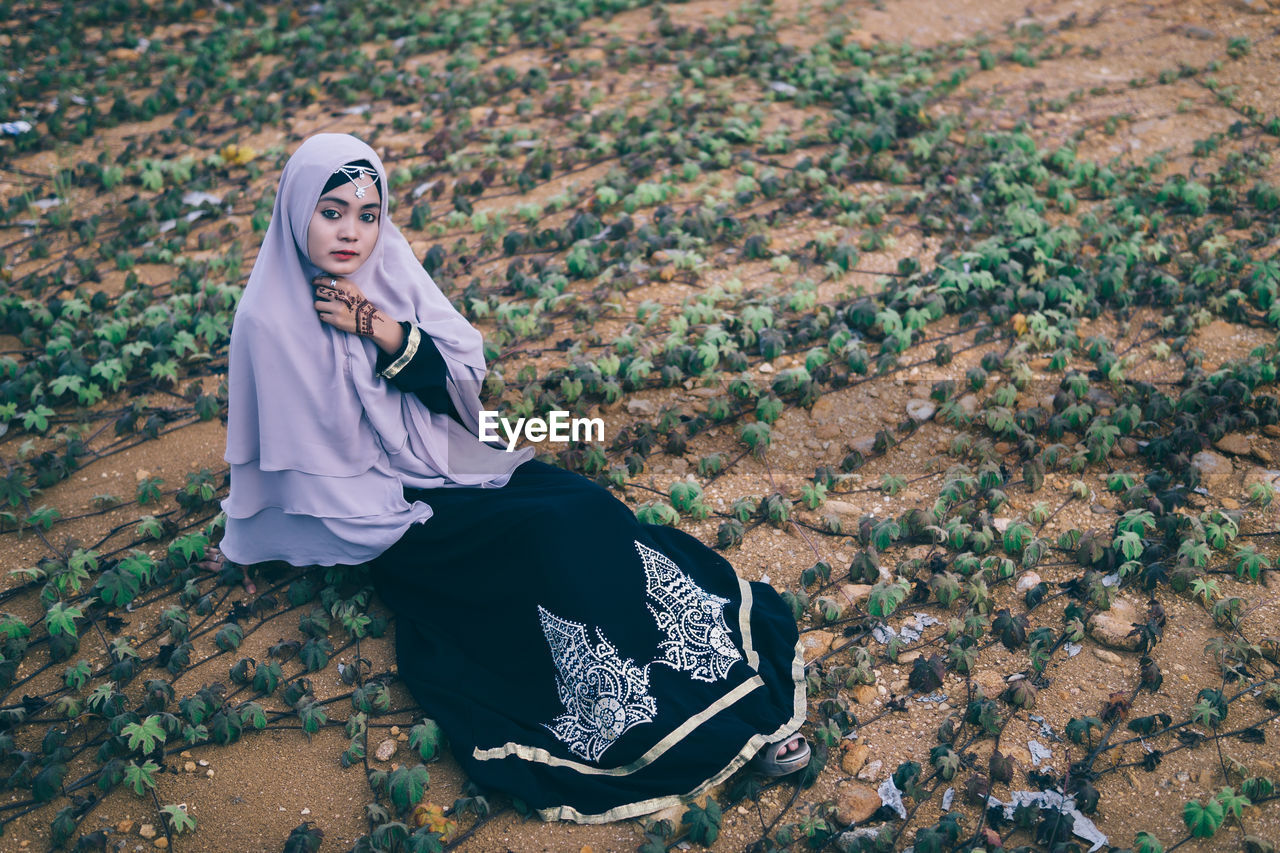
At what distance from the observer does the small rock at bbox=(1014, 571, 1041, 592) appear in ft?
12.2

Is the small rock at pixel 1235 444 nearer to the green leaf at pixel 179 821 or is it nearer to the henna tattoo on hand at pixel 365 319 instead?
the henna tattoo on hand at pixel 365 319

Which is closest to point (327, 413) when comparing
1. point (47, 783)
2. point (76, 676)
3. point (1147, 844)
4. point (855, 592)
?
point (76, 676)

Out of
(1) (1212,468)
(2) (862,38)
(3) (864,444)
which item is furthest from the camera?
(2) (862,38)

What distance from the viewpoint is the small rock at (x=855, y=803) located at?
296 centimetres

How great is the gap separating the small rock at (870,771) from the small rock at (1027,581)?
3.34 feet

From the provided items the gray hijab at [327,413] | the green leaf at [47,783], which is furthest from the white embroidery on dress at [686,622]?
the green leaf at [47,783]

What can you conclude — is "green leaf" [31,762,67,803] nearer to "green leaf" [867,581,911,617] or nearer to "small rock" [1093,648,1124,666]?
"green leaf" [867,581,911,617]

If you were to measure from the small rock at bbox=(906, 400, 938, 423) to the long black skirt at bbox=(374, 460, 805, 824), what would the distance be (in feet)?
5.40

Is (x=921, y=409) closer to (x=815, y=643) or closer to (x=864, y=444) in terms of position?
(x=864, y=444)

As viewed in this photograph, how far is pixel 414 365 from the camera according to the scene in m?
3.34

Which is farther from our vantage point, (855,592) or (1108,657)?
(855,592)

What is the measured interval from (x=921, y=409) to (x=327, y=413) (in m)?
2.72

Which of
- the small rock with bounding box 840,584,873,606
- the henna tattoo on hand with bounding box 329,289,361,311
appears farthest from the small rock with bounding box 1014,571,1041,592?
the henna tattoo on hand with bounding box 329,289,361,311

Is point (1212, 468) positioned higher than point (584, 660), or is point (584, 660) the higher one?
point (584, 660)
